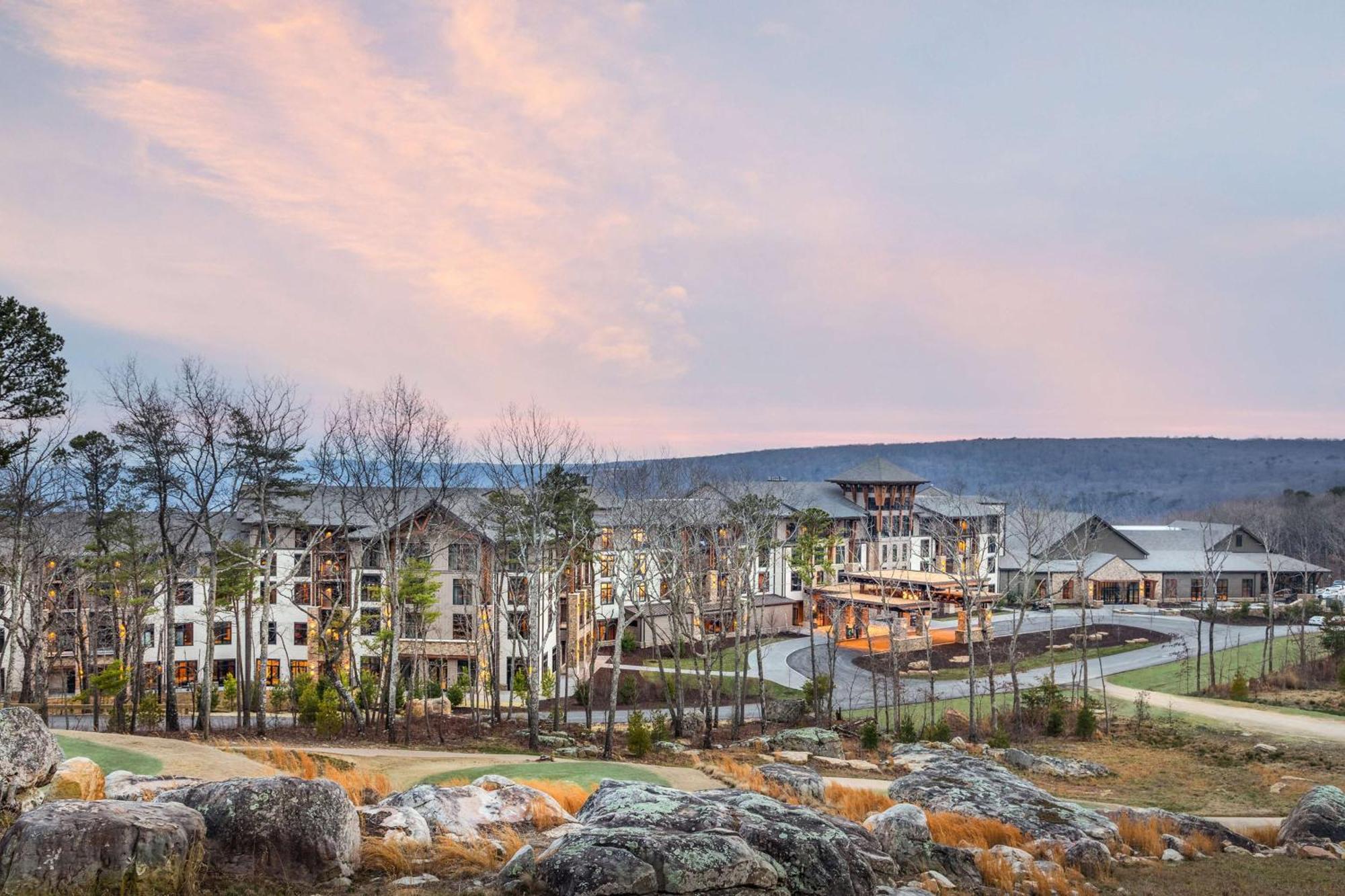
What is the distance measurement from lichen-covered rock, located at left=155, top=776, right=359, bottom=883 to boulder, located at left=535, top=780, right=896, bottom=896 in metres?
2.63

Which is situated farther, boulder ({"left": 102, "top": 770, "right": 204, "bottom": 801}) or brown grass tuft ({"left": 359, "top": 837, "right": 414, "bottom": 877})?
boulder ({"left": 102, "top": 770, "right": 204, "bottom": 801})

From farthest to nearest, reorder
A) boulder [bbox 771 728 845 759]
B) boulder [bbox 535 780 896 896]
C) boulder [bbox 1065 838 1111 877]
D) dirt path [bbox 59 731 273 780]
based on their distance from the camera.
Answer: boulder [bbox 771 728 845 759]
dirt path [bbox 59 731 273 780]
boulder [bbox 1065 838 1111 877]
boulder [bbox 535 780 896 896]

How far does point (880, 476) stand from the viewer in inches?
3324

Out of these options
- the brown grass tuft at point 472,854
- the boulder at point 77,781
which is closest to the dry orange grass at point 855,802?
the brown grass tuft at point 472,854

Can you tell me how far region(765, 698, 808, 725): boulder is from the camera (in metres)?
40.3

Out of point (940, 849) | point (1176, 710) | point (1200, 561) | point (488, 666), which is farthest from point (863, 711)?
point (1200, 561)

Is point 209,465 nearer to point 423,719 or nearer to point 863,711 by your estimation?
point 423,719

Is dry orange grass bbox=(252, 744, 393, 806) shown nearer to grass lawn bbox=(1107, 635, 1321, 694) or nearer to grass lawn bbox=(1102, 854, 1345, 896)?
grass lawn bbox=(1102, 854, 1345, 896)

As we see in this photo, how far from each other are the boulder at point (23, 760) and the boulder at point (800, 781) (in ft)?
47.0

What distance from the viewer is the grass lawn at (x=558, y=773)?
2089 cm

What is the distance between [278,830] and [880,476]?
79.0m

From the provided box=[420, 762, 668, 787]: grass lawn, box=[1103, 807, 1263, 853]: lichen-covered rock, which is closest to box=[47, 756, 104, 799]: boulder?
box=[420, 762, 668, 787]: grass lawn

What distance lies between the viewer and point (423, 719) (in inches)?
1506

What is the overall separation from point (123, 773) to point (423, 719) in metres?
24.8
